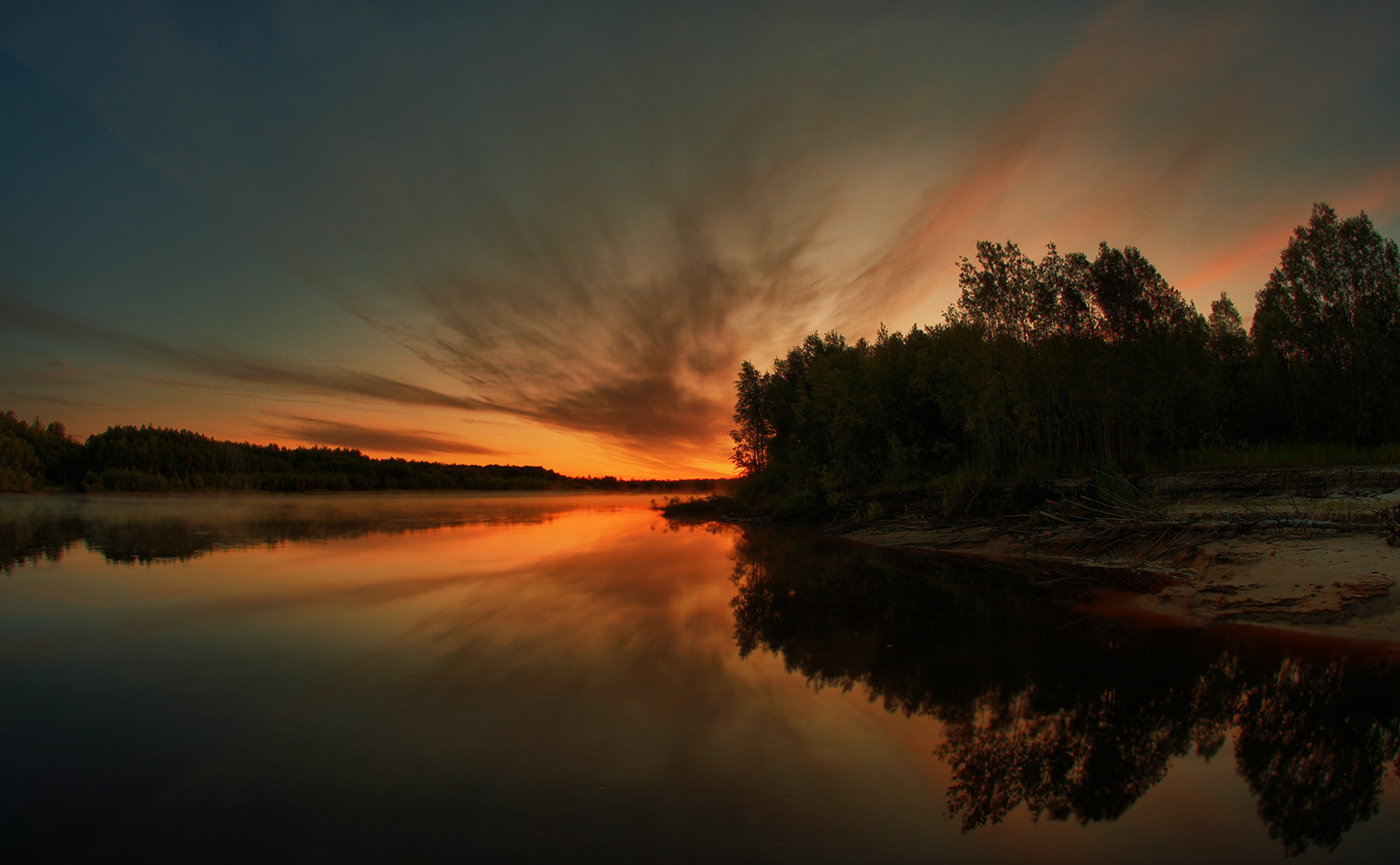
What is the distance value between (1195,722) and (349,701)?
29.3ft

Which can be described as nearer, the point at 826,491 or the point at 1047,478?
the point at 1047,478

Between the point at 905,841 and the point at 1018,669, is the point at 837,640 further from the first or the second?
the point at 905,841

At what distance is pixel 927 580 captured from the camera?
13.6 meters

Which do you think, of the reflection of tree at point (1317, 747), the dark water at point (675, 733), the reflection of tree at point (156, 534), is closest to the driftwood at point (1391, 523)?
the dark water at point (675, 733)

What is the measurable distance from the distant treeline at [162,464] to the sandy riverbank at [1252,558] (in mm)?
115451

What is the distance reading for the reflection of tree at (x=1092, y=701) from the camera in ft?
14.1

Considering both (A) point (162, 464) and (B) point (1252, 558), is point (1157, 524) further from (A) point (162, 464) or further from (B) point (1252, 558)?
(A) point (162, 464)

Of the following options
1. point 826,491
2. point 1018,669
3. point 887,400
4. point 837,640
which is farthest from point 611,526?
point 1018,669

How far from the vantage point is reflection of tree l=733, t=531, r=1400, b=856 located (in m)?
4.30

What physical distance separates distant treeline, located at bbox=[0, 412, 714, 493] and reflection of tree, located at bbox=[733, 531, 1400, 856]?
113 m

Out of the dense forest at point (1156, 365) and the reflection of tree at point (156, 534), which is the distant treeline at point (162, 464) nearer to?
the reflection of tree at point (156, 534)

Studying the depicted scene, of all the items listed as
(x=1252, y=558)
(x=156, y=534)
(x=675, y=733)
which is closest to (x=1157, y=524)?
(x=1252, y=558)

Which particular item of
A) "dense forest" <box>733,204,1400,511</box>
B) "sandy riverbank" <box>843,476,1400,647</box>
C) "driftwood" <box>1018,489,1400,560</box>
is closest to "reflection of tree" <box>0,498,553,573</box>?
"sandy riverbank" <box>843,476,1400,647</box>

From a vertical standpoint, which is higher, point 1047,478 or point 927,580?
point 1047,478
